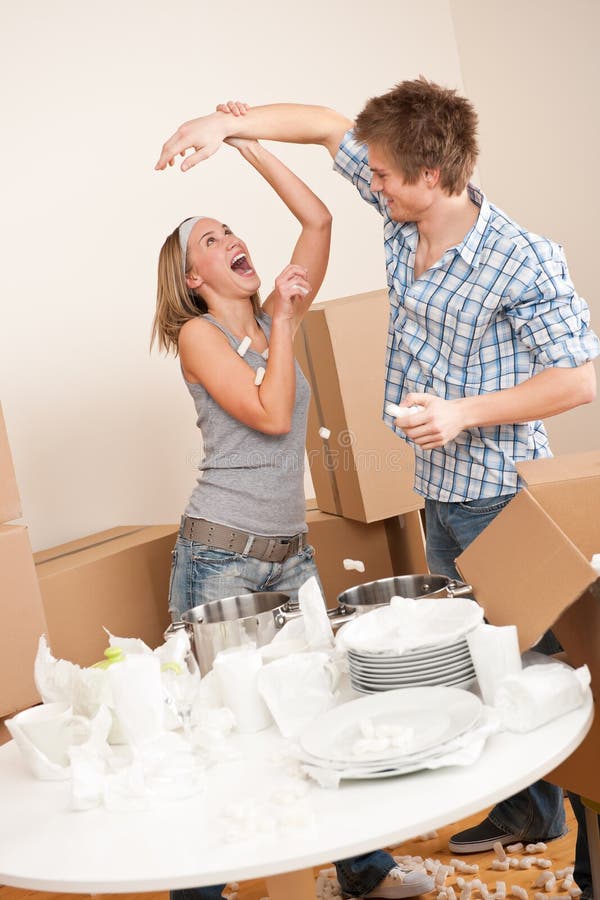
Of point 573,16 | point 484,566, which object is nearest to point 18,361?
point 484,566

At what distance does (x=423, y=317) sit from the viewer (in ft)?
5.86

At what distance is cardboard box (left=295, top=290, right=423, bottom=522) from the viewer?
2.36 m

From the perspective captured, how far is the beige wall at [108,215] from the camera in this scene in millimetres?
2930

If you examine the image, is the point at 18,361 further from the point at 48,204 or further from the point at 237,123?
the point at 237,123

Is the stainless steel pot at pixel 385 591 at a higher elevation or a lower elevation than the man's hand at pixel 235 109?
lower

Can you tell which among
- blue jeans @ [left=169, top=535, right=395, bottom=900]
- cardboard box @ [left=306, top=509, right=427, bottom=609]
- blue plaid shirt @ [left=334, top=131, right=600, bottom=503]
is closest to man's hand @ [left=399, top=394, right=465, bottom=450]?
blue plaid shirt @ [left=334, top=131, right=600, bottom=503]

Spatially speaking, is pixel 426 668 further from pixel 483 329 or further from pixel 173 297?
pixel 173 297

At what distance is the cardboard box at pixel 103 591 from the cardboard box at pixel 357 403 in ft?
1.63

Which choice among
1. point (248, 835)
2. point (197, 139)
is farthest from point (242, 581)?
point (248, 835)

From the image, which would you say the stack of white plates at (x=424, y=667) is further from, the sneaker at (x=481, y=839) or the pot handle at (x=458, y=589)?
the sneaker at (x=481, y=839)

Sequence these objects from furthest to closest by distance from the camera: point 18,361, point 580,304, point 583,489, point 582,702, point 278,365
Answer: point 18,361, point 278,365, point 580,304, point 583,489, point 582,702

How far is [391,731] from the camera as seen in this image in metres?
1.09

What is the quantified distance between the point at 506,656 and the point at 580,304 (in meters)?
0.75

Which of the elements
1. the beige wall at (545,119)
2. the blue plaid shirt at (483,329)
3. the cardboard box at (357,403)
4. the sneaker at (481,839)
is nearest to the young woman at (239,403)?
the cardboard box at (357,403)
